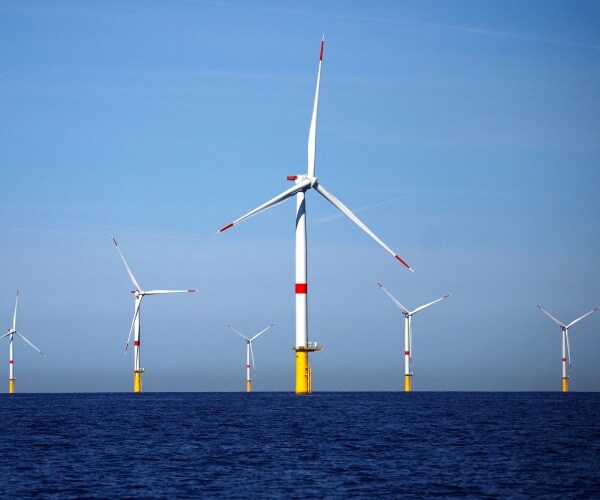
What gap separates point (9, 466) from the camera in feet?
201

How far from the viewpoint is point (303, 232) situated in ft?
458

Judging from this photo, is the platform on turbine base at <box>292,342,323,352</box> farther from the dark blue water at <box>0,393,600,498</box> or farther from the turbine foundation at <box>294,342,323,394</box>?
the dark blue water at <box>0,393,600,498</box>

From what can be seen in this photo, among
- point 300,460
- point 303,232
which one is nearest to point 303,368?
point 303,232

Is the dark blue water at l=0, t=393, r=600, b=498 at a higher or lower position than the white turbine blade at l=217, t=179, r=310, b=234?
lower

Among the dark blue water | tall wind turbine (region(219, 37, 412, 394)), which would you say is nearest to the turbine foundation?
tall wind turbine (region(219, 37, 412, 394))

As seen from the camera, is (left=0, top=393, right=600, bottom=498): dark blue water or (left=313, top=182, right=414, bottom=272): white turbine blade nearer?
(left=0, top=393, right=600, bottom=498): dark blue water

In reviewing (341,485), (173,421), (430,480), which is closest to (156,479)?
(341,485)

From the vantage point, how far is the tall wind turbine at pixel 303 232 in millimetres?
136625

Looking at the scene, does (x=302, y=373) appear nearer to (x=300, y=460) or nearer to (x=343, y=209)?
(x=343, y=209)

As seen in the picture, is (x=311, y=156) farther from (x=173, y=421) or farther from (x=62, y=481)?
(x=62, y=481)

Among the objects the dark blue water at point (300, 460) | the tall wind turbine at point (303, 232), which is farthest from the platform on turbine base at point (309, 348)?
the dark blue water at point (300, 460)

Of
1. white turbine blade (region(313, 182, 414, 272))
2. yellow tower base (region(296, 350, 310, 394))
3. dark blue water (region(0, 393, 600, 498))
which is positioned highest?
white turbine blade (region(313, 182, 414, 272))

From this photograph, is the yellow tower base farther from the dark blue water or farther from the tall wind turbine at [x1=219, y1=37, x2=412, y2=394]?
the dark blue water

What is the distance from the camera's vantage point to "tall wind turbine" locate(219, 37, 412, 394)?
→ 137 metres
